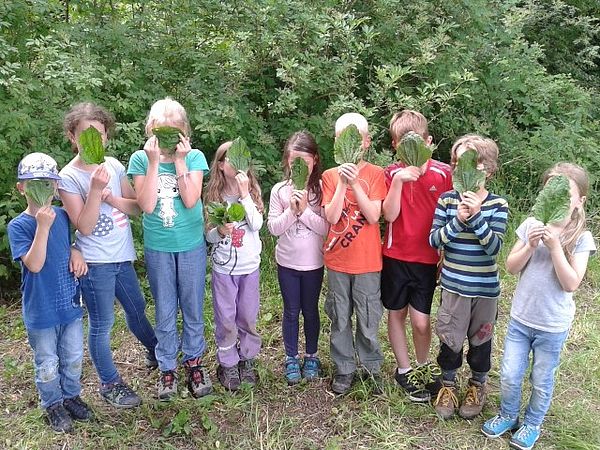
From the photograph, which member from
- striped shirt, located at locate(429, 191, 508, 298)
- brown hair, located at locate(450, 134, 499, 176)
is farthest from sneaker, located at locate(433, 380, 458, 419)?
brown hair, located at locate(450, 134, 499, 176)

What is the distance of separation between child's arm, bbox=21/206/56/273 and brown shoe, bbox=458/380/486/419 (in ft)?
8.78

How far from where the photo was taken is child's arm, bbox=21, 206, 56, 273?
2.89m

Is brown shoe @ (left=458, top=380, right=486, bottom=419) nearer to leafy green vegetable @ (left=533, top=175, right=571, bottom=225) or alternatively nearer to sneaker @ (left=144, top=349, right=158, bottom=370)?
leafy green vegetable @ (left=533, top=175, right=571, bottom=225)

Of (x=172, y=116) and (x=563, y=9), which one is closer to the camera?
(x=172, y=116)

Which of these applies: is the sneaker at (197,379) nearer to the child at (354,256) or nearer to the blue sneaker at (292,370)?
the blue sneaker at (292,370)

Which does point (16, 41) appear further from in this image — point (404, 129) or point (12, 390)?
point (404, 129)

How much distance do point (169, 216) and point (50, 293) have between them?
80 cm

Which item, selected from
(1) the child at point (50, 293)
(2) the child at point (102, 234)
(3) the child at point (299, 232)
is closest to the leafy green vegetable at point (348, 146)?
(3) the child at point (299, 232)

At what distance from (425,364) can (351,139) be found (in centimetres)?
162

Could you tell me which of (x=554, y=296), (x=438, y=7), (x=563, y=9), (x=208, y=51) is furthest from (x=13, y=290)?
(x=563, y=9)

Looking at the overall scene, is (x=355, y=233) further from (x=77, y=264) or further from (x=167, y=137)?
(x=77, y=264)

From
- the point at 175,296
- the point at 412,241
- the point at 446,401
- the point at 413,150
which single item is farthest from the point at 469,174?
the point at 175,296

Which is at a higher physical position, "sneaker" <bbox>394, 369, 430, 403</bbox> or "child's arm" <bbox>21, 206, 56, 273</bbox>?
"child's arm" <bbox>21, 206, 56, 273</bbox>

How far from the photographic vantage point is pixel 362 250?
11.2ft
